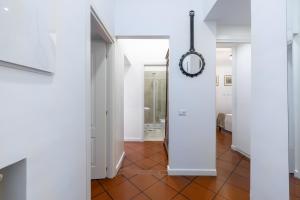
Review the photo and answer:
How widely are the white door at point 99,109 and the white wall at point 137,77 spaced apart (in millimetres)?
1959

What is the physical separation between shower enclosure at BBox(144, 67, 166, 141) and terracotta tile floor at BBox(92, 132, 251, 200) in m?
2.10

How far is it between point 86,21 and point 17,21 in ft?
2.67

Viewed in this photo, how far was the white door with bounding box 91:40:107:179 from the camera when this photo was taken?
8.12ft

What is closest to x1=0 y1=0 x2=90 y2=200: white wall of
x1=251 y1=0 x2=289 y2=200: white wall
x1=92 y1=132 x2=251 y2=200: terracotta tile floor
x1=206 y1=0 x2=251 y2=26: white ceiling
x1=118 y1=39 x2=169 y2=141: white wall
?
x1=92 y1=132 x2=251 y2=200: terracotta tile floor

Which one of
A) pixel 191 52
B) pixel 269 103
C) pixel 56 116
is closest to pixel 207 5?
pixel 191 52

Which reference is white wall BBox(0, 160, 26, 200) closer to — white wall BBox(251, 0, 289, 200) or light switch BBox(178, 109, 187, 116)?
white wall BBox(251, 0, 289, 200)

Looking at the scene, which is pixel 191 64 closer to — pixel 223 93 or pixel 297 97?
A: pixel 297 97

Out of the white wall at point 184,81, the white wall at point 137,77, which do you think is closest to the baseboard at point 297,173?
the white wall at point 184,81

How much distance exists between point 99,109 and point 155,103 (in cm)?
326

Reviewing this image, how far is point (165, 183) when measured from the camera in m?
2.41

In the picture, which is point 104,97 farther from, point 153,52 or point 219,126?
point 219,126

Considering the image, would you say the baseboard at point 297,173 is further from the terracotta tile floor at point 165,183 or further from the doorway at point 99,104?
the doorway at point 99,104

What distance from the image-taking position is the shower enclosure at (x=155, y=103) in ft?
17.1

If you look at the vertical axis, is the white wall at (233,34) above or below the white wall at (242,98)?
above
